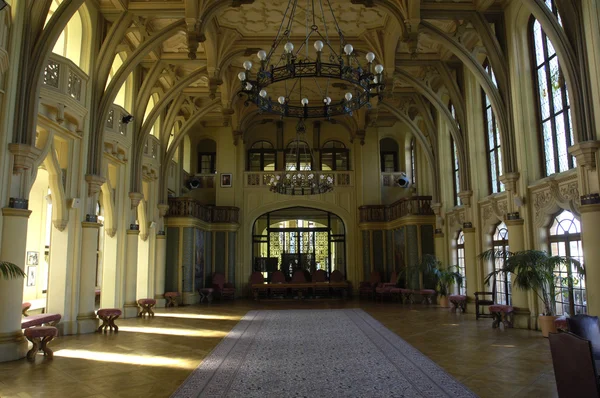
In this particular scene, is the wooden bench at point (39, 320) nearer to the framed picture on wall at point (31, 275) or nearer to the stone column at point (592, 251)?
the framed picture on wall at point (31, 275)

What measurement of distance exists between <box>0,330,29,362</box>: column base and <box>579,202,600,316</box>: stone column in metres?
9.33

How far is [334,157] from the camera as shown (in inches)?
883

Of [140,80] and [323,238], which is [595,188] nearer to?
[140,80]

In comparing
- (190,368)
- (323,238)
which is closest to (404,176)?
(323,238)

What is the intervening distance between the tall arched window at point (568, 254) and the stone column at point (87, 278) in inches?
387

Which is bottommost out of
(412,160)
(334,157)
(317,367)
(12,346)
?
(317,367)

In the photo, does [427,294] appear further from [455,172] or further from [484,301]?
[484,301]

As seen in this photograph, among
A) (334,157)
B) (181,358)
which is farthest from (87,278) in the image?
(334,157)

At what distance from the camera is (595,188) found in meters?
7.76

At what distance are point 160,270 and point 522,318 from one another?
11451 mm

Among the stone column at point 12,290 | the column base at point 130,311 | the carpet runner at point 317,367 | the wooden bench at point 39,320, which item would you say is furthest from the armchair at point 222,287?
the stone column at point 12,290

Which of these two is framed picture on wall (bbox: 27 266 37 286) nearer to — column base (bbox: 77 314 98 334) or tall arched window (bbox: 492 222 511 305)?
column base (bbox: 77 314 98 334)

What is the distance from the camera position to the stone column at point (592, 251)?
24.9ft

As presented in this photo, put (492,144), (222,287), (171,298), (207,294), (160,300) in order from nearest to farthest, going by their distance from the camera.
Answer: (492,144), (160,300), (171,298), (207,294), (222,287)
